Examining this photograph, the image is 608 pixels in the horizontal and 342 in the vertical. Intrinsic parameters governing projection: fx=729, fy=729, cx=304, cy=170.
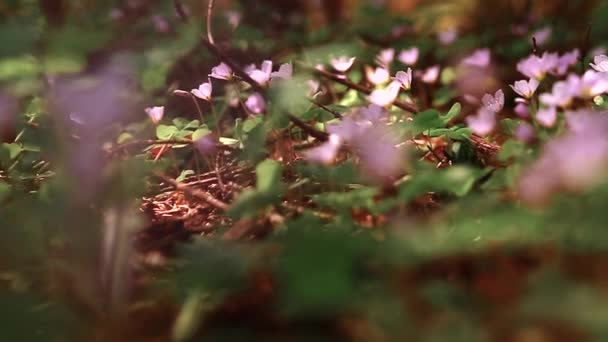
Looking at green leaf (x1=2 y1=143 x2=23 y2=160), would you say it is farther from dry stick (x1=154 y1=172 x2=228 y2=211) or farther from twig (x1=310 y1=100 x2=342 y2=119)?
twig (x1=310 y1=100 x2=342 y2=119)

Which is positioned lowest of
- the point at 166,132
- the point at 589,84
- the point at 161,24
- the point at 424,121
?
the point at 161,24

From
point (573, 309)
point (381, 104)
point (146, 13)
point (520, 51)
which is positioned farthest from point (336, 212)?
point (146, 13)

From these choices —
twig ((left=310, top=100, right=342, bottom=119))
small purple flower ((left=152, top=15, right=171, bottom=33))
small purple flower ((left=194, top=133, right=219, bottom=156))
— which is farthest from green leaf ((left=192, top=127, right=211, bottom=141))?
small purple flower ((left=152, top=15, right=171, bottom=33))

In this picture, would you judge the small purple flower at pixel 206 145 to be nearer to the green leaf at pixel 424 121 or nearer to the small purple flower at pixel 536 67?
the green leaf at pixel 424 121

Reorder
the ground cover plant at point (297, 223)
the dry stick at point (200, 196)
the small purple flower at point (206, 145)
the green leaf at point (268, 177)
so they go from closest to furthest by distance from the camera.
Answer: the ground cover plant at point (297, 223) < the green leaf at point (268, 177) < the dry stick at point (200, 196) < the small purple flower at point (206, 145)

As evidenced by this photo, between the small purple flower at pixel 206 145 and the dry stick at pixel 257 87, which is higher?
the dry stick at pixel 257 87

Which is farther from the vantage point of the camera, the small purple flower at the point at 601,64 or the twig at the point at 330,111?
the twig at the point at 330,111

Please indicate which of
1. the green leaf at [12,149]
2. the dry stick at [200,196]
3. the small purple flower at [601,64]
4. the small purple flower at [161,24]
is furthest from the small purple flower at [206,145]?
the small purple flower at [161,24]

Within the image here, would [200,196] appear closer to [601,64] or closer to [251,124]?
[251,124]

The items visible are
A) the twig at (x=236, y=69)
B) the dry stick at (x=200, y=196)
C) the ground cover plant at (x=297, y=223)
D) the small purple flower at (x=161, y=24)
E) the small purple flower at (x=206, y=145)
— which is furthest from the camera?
the small purple flower at (x=161, y=24)

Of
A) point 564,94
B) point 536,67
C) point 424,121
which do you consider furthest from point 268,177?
point 536,67

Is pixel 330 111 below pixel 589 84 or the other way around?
below

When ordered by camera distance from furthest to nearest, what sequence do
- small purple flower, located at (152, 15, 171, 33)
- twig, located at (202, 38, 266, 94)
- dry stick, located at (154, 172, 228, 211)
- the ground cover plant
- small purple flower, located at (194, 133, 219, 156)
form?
small purple flower, located at (152, 15, 171, 33) < small purple flower, located at (194, 133, 219, 156) < twig, located at (202, 38, 266, 94) < dry stick, located at (154, 172, 228, 211) < the ground cover plant

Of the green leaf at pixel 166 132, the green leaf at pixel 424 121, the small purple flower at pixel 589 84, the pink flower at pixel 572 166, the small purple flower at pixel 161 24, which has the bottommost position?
the small purple flower at pixel 161 24
